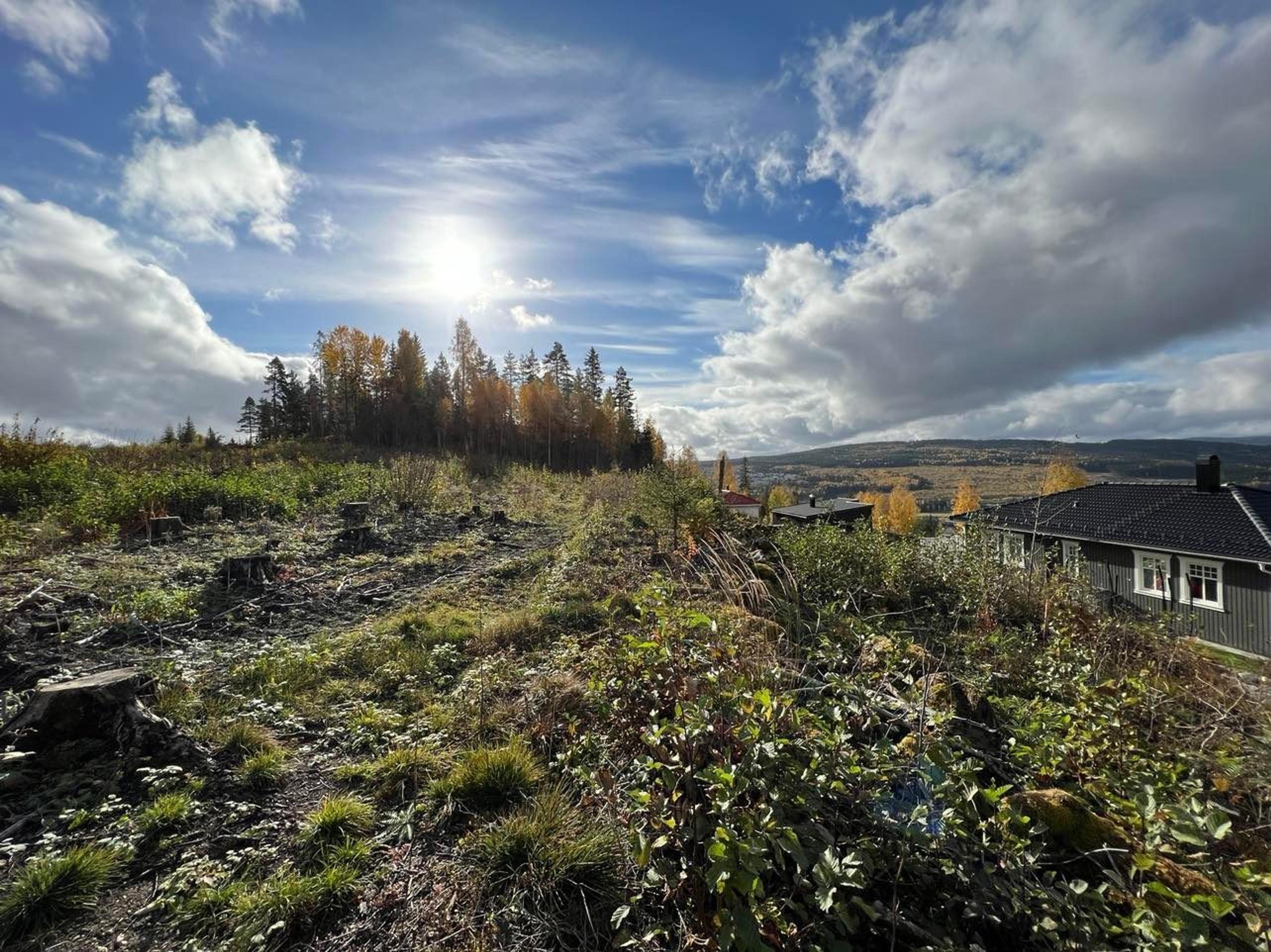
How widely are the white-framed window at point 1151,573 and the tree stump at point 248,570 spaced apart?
2384cm

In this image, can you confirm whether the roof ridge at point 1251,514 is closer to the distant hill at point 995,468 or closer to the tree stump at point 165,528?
the tree stump at point 165,528

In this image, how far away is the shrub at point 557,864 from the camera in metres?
2.34

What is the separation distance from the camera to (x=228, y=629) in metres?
5.96

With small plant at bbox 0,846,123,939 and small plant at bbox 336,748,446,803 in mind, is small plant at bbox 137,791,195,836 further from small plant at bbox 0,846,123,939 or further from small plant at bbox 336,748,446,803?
small plant at bbox 336,748,446,803

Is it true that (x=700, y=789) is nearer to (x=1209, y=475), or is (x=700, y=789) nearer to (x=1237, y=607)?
(x=1237, y=607)

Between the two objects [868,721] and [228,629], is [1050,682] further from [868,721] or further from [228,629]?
[228,629]

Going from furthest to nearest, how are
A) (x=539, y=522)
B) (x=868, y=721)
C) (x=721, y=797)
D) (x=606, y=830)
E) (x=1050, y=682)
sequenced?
(x=539, y=522), (x=1050, y=682), (x=606, y=830), (x=868, y=721), (x=721, y=797)

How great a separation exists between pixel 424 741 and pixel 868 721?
10.5ft

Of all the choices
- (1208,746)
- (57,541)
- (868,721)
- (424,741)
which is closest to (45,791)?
(424,741)

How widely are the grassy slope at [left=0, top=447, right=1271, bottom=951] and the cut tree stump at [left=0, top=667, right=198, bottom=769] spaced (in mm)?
194

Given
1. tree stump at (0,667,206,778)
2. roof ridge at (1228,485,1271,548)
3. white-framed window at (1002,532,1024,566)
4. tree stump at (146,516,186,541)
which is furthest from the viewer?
roof ridge at (1228,485,1271,548)

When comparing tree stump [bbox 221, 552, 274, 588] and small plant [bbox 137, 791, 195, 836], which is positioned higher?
tree stump [bbox 221, 552, 274, 588]

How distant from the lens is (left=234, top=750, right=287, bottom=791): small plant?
3.23 meters

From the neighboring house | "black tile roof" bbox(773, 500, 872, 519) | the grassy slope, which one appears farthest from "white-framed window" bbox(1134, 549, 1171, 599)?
the grassy slope
